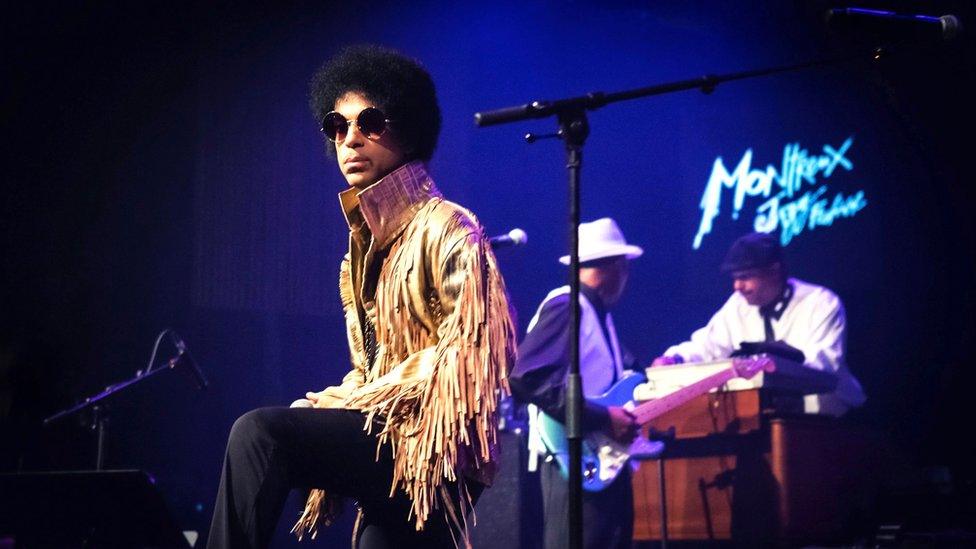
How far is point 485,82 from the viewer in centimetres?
877

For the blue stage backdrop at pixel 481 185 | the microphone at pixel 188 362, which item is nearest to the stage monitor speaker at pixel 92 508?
the microphone at pixel 188 362

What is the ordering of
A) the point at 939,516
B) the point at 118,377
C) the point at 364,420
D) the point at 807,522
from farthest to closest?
the point at 118,377 → the point at 807,522 → the point at 939,516 → the point at 364,420

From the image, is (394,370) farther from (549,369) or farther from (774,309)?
(774,309)

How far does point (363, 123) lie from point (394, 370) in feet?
2.21

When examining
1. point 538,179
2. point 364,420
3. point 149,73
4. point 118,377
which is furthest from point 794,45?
point 364,420

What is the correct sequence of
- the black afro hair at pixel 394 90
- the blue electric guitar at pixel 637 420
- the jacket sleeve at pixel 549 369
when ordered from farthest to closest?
the blue electric guitar at pixel 637 420, the jacket sleeve at pixel 549 369, the black afro hair at pixel 394 90

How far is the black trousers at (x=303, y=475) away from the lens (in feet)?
6.54

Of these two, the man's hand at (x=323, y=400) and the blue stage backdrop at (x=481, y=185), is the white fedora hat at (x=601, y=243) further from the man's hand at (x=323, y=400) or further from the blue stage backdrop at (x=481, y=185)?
the man's hand at (x=323, y=400)

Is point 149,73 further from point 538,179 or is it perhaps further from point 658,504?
point 658,504

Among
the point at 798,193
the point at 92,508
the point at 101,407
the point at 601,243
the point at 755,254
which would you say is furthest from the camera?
the point at 798,193

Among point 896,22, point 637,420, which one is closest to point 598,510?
point 637,420

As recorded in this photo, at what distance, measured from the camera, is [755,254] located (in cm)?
721

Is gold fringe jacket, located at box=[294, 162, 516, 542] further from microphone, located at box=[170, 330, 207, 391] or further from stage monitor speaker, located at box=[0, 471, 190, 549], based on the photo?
microphone, located at box=[170, 330, 207, 391]

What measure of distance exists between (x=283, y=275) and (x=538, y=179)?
2.61 metres
